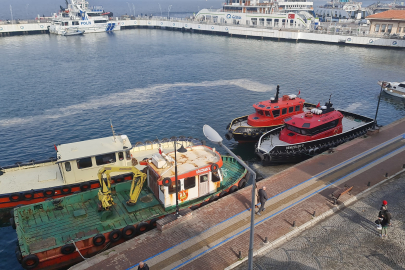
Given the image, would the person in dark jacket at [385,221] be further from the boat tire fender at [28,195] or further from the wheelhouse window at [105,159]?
the boat tire fender at [28,195]

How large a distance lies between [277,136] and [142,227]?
18214mm

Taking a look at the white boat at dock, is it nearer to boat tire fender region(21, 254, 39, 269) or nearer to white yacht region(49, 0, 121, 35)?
boat tire fender region(21, 254, 39, 269)

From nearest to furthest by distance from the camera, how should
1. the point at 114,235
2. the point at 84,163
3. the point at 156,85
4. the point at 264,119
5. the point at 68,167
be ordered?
the point at 114,235 < the point at 68,167 < the point at 84,163 < the point at 264,119 < the point at 156,85

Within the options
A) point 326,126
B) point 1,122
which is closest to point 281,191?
point 326,126

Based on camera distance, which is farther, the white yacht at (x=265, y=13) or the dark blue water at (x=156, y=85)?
the white yacht at (x=265, y=13)

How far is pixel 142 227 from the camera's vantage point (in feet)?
62.6

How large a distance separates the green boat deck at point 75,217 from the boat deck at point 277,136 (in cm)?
989

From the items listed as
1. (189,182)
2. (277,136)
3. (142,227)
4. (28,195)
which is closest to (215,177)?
(189,182)

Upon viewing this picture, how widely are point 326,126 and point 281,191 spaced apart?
12221mm

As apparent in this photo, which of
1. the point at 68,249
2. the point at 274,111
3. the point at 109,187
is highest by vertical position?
the point at 274,111

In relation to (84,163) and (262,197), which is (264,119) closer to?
(262,197)

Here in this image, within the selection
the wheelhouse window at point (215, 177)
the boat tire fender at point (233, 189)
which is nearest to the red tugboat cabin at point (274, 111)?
the boat tire fender at point (233, 189)

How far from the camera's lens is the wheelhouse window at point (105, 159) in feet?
76.2

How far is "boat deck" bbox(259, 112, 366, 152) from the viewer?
100ft
